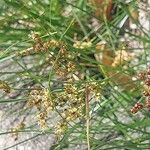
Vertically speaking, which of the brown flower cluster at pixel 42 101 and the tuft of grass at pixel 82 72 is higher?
the tuft of grass at pixel 82 72

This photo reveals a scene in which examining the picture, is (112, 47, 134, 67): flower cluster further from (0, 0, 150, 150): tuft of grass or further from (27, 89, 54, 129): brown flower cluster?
(27, 89, 54, 129): brown flower cluster

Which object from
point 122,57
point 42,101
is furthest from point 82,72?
point 42,101

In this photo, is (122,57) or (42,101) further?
(122,57)

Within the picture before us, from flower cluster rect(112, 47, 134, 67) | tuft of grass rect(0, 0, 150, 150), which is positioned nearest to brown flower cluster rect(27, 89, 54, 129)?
tuft of grass rect(0, 0, 150, 150)

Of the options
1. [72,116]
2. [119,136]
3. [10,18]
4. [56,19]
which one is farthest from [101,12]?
[72,116]

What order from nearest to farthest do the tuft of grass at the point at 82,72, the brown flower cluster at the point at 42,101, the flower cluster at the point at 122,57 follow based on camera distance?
the brown flower cluster at the point at 42,101 < the tuft of grass at the point at 82,72 < the flower cluster at the point at 122,57

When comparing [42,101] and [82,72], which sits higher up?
[82,72]

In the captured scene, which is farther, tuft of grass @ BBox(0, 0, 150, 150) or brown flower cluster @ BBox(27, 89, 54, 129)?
tuft of grass @ BBox(0, 0, 150, 150)

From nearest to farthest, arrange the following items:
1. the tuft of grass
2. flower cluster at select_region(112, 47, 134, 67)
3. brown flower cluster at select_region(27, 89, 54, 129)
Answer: brown flower cluster at select_region(27, 89, 54, 129)
the tuft of grass
flower cluster at select_region(112, 47, 134, 67)

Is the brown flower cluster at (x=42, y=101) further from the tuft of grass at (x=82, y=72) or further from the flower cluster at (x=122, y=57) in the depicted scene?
the flower cluster at (x=122, y=57)

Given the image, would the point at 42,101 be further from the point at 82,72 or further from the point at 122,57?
the point at 122,57

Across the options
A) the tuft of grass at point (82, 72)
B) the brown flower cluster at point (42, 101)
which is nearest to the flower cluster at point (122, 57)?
the tuft of grass at point (82, 72)
